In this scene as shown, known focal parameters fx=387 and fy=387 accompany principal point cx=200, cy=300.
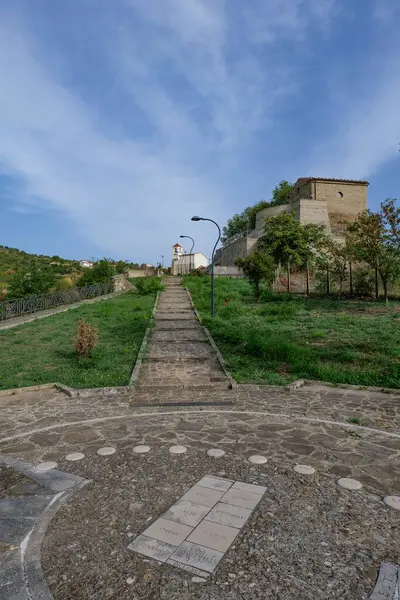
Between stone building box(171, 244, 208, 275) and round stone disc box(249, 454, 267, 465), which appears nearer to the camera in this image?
round stone disc box(249, 454, 267, 465)

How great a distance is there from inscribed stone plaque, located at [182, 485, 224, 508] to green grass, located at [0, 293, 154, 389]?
5351mm

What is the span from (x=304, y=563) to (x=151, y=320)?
17.0 metres

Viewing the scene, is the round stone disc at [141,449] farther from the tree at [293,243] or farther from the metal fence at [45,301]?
the tree at [293,243]

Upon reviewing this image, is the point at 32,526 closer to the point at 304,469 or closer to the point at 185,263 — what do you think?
the point at 304,469

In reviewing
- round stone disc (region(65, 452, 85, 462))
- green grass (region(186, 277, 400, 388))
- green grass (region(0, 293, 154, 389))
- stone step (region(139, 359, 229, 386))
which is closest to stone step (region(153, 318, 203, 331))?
green grass (region(0, 293, 154, 389))

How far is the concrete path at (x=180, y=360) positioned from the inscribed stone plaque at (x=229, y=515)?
17.7ft

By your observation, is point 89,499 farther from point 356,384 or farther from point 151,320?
point 151,320

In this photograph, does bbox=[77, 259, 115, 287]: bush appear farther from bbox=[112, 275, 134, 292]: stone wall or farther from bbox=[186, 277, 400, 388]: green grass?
bbox=[186, 277, 400, 388]: green grass

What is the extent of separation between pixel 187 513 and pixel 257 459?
1.61 metres

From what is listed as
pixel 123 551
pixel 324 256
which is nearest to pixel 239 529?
pixel 123 551

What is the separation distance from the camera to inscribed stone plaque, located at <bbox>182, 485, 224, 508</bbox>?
4.11 metres

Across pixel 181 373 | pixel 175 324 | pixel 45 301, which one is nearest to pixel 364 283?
pixel 175 324

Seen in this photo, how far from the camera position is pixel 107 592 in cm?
288

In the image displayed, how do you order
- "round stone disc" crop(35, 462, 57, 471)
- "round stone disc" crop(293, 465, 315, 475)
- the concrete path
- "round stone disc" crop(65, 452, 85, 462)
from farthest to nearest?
the concrete path < "round stone disc" crop(65, 452, 85, 462) < "round stone disc" crop(35, 462, 57, 471) < "round stone disc" crop(293, 465, 315, 475)
